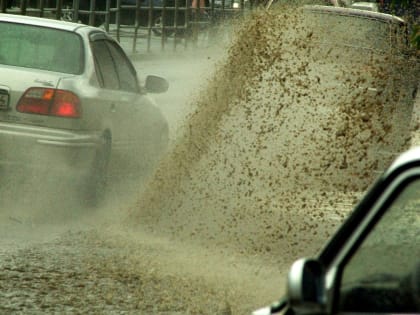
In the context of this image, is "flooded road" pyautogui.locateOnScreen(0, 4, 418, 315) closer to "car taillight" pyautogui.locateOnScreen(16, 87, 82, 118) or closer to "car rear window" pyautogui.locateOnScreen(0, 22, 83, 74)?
"car taillight" pyautogui.locateOnScreen(16, 87, 82, 118)

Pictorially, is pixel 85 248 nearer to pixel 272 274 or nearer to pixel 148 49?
pixel 272 274

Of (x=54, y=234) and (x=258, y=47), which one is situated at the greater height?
(x=258, y=47)

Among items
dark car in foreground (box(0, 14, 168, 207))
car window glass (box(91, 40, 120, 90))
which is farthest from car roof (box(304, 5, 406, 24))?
car window glass (box(91, 40, 120, 90))

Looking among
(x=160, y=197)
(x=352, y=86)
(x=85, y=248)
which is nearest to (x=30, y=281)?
(x=85, y=248)

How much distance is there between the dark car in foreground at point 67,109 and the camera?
35.0 feet

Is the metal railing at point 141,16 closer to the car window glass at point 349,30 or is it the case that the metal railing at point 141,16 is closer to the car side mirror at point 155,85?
the car window glass at point 349,30

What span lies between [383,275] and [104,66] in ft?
28.2

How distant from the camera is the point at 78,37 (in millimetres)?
11578

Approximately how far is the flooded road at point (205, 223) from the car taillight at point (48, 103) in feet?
2.71

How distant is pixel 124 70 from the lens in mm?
12734

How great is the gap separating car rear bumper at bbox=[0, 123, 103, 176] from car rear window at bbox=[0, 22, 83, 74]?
72cm

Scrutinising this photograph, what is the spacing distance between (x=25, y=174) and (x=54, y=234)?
0.78m

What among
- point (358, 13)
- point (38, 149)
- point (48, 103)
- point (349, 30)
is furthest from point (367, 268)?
point (349, 30)

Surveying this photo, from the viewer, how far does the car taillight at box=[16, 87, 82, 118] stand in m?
10.7
